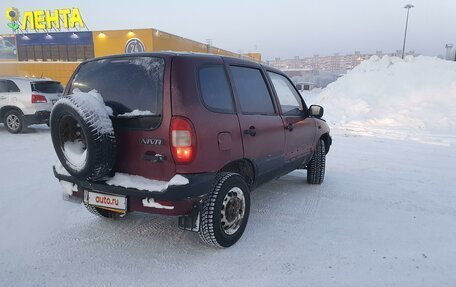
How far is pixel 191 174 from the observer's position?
9.59 feet

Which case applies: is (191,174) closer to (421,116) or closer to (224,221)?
(224,221)

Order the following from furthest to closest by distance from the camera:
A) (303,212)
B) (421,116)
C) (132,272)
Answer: (421,116) < (303,212) < (132,272)

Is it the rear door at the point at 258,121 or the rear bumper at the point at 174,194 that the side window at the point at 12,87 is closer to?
the rear bumper at the point at 174,194

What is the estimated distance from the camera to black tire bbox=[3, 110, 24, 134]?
10.0 metres

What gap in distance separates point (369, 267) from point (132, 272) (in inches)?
80.3

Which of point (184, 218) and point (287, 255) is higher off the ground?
point (184, 218)

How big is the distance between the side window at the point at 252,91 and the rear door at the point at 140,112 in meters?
0.92

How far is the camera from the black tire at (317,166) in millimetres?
5379

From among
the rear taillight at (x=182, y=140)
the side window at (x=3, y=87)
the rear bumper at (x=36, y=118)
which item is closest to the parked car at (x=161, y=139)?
the rear taillight at (x=182, y=140)

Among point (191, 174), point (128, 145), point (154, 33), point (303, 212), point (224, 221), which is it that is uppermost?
point (154, 33)

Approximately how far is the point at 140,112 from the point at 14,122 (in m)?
8.94

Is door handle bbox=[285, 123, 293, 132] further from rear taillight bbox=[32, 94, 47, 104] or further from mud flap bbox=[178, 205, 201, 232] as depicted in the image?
rear taillight bbox=[32, 94, 47, 104]

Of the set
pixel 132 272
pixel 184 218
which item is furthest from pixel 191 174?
pixel 132 272

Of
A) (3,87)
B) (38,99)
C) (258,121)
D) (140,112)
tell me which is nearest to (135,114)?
(140,112)
